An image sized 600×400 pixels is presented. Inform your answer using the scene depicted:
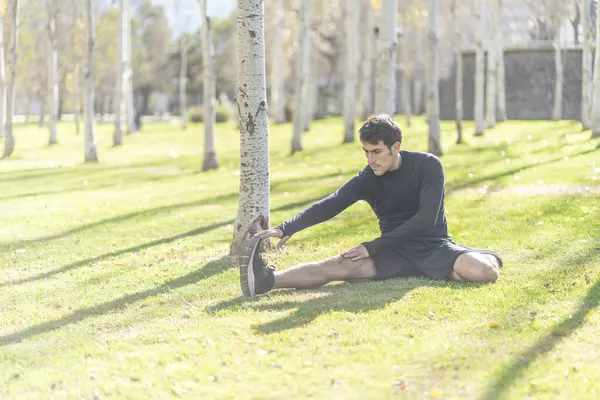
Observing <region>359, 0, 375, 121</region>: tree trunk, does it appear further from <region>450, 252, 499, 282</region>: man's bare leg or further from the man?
<region>450, 252, 499, 282</region>: man's bare leg

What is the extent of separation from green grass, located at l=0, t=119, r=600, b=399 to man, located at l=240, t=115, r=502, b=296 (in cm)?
16

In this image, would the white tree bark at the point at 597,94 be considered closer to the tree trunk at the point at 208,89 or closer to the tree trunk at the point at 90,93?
the tree trunk at the point at 208,89

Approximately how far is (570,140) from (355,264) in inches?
717

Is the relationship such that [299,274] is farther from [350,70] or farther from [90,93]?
[350,70]

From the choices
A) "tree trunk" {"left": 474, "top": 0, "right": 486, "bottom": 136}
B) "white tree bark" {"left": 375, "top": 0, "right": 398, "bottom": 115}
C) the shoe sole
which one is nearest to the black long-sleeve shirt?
the shoe sole

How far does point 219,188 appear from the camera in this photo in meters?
17.3

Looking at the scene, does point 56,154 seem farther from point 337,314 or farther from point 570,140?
point 337,314

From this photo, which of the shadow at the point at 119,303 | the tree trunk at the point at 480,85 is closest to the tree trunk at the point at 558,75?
the tree trunk at the point at 480,85

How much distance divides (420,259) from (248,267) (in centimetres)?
152

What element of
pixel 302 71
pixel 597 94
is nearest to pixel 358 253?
pixel 597 94

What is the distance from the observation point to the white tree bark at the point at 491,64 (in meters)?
30.5

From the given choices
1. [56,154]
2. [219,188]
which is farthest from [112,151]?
[219,188]

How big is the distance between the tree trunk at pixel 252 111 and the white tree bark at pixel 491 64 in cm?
2196

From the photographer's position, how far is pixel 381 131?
7.17m
